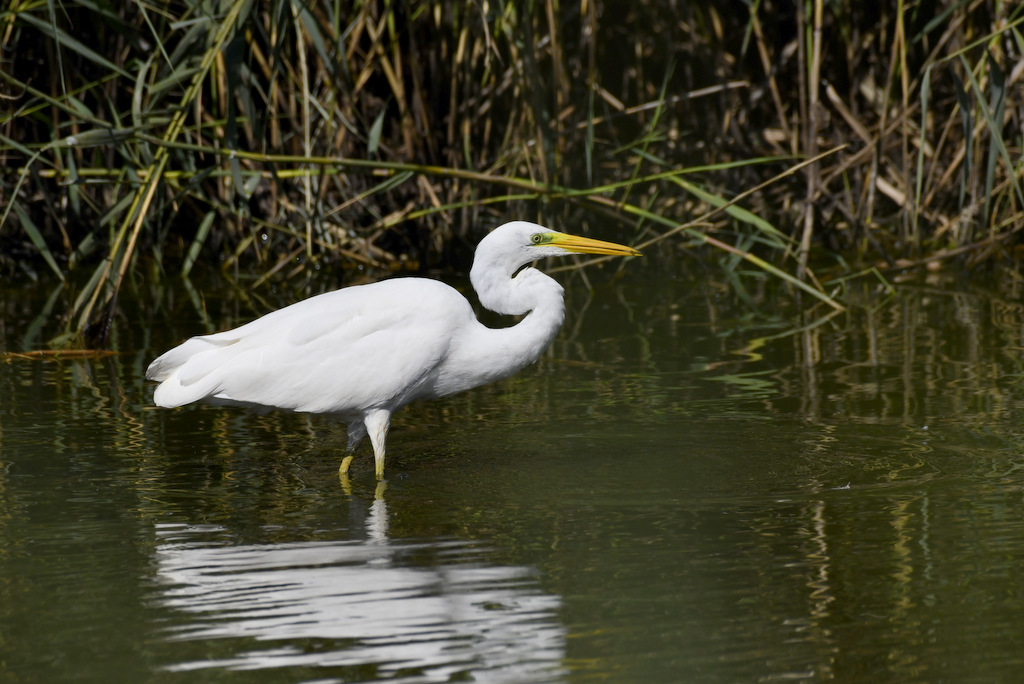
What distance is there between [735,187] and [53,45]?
445cm

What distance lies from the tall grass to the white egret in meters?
2.96

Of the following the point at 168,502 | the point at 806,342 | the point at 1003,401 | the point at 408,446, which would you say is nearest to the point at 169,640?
the point at 168,502

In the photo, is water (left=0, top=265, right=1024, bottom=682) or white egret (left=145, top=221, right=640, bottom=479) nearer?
water (left=0, top=265, right=1024, bottom=682)

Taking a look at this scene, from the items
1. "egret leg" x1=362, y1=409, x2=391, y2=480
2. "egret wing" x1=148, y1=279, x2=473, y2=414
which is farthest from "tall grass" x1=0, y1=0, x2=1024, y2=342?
"egret leg" x1=362, y1=409, x2=391, y2=480

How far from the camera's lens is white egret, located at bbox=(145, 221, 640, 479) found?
4.33 metres

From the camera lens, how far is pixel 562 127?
820 centimetres

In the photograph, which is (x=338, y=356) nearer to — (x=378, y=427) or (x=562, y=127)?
(x=378, y=427)

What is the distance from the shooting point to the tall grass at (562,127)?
7.84 metres

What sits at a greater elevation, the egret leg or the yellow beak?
the yellow beak

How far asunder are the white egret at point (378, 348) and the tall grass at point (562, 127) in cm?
296

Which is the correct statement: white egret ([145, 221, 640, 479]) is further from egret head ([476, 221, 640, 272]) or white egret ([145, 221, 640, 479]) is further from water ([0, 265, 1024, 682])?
water ([0, 265, 1024, 682])

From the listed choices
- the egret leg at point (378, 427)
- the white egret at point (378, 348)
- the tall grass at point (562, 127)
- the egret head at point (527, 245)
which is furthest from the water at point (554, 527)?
the tall grass at point (562, 127)

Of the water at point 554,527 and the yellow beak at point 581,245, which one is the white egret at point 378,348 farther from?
the water at point 554,527

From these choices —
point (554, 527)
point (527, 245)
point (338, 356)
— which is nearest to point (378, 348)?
point (338, 356)
